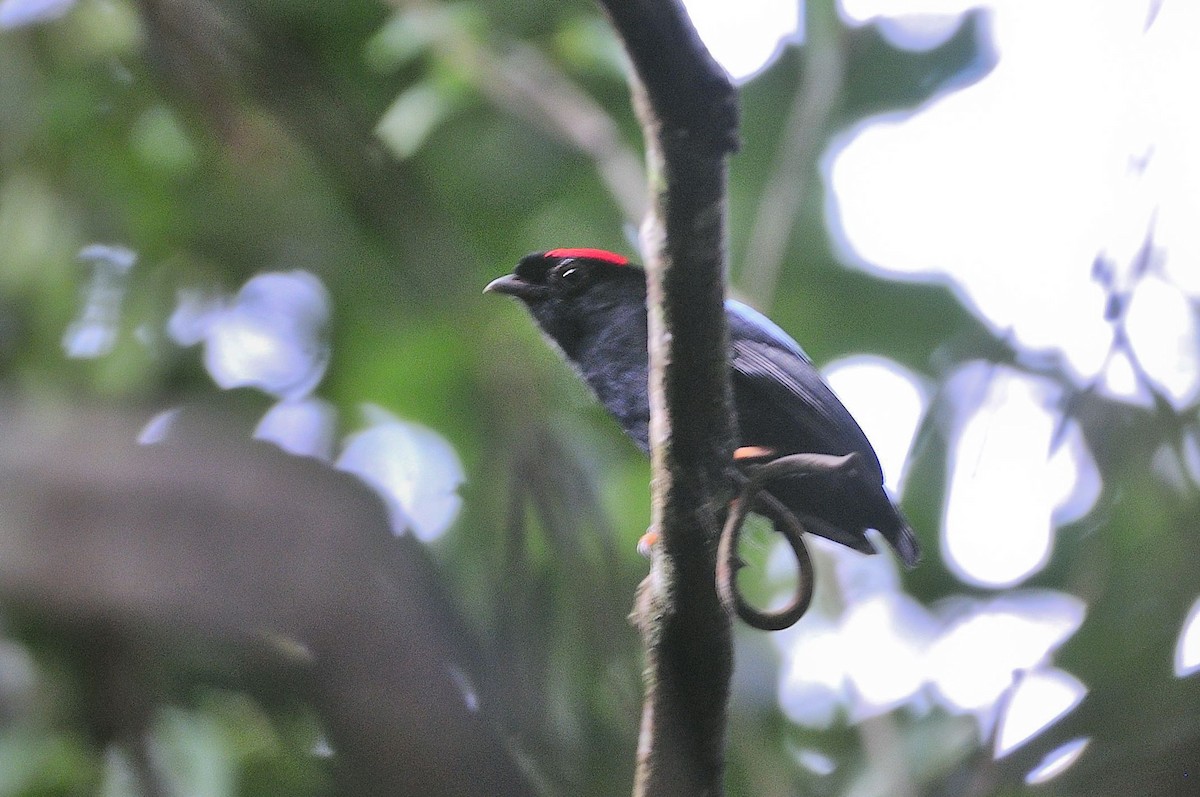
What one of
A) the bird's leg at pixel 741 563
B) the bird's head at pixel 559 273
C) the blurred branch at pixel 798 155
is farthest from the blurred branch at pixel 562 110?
the bird's leg at pixel 741 563

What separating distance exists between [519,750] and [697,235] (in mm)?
1250

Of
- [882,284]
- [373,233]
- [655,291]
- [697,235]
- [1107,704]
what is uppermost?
[697,235]

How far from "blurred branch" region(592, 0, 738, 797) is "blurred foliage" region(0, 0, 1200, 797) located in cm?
46

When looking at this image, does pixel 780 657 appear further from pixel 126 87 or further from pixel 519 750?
pixel 126 87

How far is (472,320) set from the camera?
2.69 metres

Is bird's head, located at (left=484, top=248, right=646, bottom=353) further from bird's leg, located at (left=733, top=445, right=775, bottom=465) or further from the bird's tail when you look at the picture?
the bird's tail

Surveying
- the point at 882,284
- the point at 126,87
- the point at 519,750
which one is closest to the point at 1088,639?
the point at 882,284

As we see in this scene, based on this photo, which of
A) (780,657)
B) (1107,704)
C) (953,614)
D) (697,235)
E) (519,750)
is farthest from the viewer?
(953,614)

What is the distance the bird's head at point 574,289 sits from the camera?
2625mm

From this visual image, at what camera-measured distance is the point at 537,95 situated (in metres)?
3.54

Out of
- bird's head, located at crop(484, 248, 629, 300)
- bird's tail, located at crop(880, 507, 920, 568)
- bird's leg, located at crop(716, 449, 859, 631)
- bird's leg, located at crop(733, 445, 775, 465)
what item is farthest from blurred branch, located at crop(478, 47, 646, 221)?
bird's leg, located at crop(716, 449, 859, 631)

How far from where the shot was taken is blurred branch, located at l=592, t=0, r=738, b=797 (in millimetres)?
1458

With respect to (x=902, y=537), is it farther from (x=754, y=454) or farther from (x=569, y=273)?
(x=569, y=273)

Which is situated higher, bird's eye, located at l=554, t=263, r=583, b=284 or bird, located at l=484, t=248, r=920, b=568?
bird's eye, located at l=554, t=263, r=583, b=284
